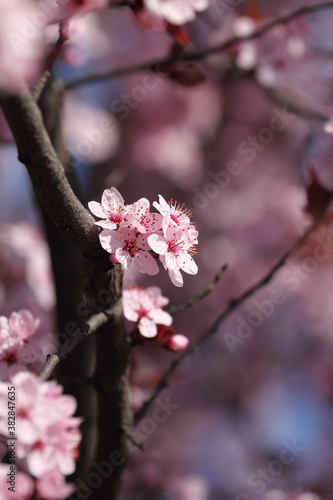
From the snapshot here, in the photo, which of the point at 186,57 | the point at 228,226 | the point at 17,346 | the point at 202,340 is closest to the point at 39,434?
the point at 17,346

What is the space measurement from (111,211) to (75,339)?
25cm

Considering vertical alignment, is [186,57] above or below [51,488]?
above

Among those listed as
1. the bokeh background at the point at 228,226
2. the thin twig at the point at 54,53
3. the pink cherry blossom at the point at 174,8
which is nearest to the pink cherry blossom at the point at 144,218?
the thin twig at the point at 54,53

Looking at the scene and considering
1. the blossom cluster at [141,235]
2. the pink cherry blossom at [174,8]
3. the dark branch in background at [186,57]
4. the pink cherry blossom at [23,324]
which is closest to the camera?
the blossom cluster at [141,235]

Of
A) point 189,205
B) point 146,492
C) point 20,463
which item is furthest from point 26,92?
point 189,205

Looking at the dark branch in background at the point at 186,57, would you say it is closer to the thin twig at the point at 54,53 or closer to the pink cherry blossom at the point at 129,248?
the thin twig at the point at 54,53

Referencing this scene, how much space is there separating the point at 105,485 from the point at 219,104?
344 cm

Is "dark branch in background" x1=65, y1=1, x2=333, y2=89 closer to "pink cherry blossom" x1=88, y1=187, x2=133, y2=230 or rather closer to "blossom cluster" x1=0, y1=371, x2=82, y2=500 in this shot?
"pink cherry blossom" x1=88, y1=187, x2=133, y2=230

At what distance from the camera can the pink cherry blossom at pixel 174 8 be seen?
1.37m

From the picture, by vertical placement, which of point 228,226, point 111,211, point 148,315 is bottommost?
point 228,226

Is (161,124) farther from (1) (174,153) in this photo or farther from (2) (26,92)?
(2) (26,92)

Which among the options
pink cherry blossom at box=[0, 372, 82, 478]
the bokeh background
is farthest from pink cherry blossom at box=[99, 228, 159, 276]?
the bokeh background

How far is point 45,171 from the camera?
2.93ft

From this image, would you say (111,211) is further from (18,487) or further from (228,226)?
(228,226)
